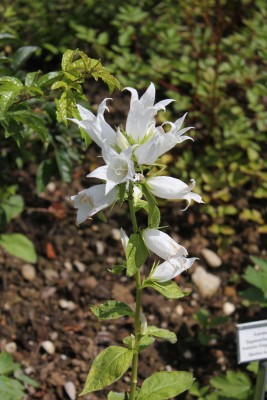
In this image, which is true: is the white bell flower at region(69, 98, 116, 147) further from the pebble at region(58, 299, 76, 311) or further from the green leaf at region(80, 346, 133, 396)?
the pebble at region(58, 299, 76, 311)

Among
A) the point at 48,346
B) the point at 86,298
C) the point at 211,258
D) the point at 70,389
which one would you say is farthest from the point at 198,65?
the point at 70,389

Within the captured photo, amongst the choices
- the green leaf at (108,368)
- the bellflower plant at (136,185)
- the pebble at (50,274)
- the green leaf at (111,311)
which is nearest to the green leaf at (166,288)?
the bellflower plant at (136,185)

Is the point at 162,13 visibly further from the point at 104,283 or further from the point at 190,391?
the point at 190,391

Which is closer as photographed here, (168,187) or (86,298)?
(168,187)

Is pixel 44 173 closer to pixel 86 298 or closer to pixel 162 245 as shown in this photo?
pixel 86 298

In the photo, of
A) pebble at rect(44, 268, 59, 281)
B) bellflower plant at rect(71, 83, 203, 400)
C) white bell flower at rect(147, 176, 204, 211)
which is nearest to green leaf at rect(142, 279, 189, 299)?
bellflower plant at rect(71, 83, 203, 400)

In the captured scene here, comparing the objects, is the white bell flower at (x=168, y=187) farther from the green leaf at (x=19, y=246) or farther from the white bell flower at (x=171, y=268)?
the green leaf at (x=19, y=246)
